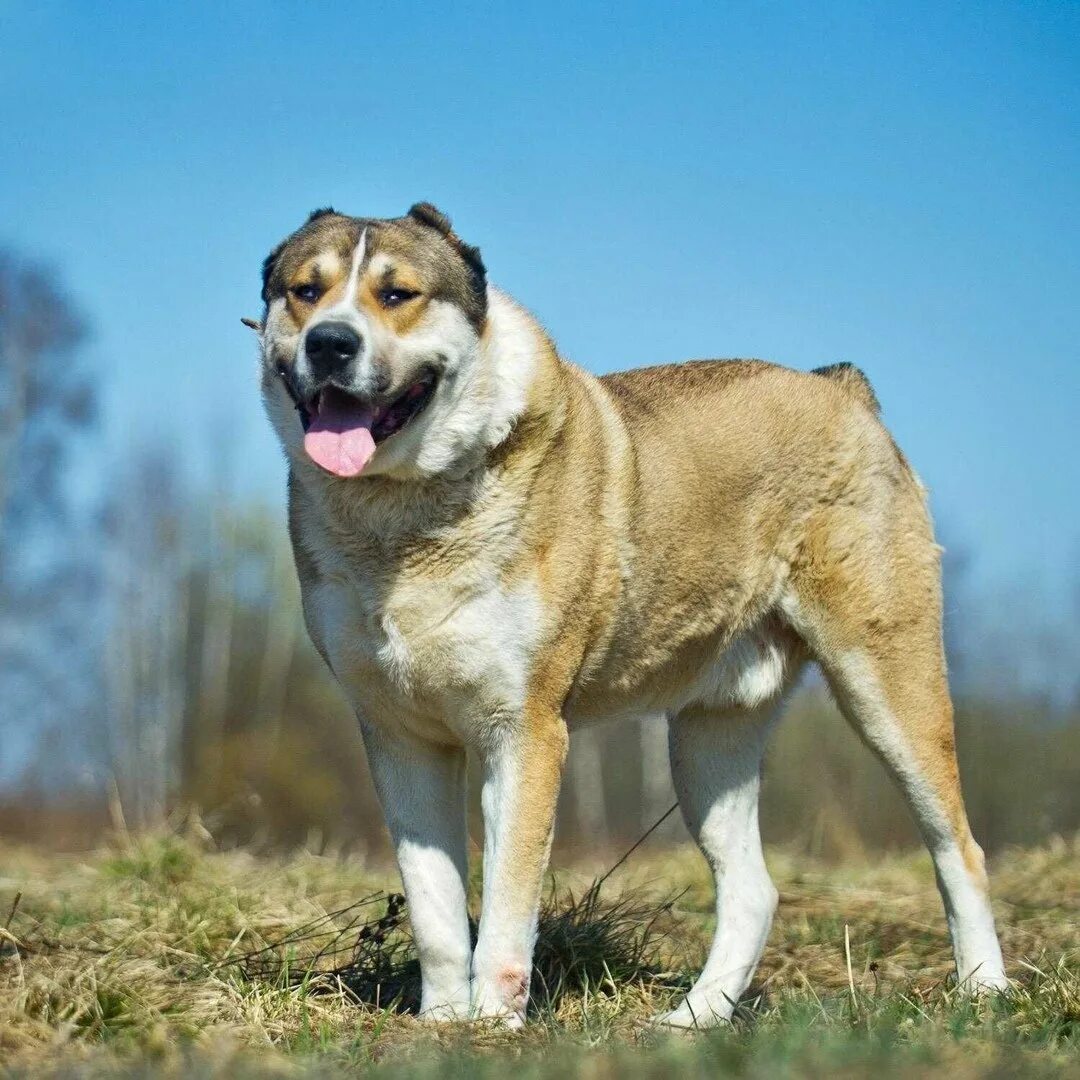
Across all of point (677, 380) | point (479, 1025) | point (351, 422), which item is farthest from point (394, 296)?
point (479, 1025)

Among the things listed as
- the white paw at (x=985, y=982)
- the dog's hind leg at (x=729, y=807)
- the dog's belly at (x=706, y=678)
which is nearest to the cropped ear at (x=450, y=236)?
the dog's belly at (x=706, y=678)

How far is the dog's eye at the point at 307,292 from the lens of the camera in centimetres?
446

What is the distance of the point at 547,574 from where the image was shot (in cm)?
441

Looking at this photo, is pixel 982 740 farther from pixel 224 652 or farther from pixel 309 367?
pixel 309 367

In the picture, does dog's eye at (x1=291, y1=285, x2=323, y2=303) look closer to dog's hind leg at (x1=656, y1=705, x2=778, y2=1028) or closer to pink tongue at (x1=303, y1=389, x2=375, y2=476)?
pink tongue at (x1=303, y1=389, x2=375, y2=476)

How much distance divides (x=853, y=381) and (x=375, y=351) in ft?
8.16

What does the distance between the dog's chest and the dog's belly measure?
63cm

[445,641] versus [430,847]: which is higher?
[445,641]

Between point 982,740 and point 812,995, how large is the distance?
19.7 meters

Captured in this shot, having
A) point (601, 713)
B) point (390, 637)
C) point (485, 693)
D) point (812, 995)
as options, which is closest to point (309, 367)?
point (390, 637)

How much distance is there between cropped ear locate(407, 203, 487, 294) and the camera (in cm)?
471

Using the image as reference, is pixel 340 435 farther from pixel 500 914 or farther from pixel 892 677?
pixel 892 677

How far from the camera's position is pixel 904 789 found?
533cm

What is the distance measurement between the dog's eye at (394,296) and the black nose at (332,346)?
284 millimetres
